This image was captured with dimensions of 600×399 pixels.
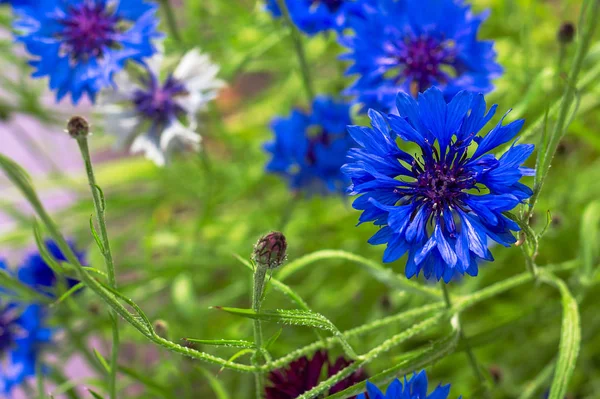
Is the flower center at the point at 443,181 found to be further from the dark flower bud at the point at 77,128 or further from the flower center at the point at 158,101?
the flower center at the point at 158,101

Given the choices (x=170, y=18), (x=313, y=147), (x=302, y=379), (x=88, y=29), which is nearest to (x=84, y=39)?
(x=88, y=29)

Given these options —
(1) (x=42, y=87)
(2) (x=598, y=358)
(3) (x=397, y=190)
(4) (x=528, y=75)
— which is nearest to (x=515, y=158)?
(3) (x=397, y=190)

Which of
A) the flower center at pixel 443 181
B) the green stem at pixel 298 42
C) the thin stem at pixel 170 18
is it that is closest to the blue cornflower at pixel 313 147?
the green stem at pixel 298 42

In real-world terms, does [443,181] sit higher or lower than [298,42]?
lower

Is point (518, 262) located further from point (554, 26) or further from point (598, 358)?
point (554, 26)

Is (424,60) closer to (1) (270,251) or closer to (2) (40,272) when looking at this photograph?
(1) (270,251)

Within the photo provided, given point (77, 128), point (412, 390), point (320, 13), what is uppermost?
point (320, 13)

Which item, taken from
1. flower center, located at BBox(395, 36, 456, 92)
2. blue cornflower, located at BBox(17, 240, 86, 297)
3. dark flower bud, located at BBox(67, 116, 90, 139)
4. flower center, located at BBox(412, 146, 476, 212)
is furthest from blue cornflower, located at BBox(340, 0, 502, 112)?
blue cornflower, located at BBox(17, 240, 86, 297)
